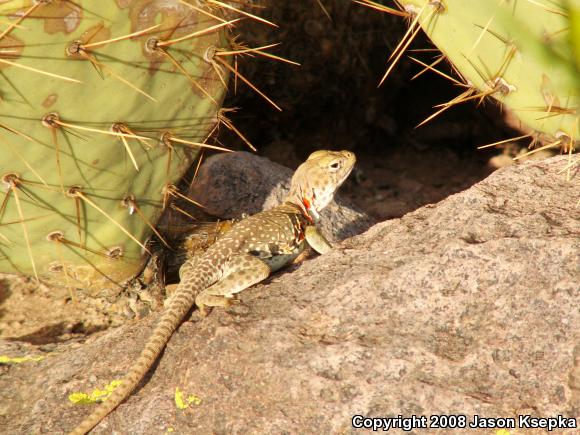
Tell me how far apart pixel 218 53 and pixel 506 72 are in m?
1.86

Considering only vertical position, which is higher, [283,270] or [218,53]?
[218,53]

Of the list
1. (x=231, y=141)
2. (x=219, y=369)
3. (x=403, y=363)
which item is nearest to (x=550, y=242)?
(x=403, y=363)

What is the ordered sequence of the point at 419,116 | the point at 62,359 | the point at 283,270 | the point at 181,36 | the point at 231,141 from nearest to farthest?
1. the point at 181,36
2. the point at 62,359
3. the point at 283,270
4. the point at 231,141
5. the point at 419,116

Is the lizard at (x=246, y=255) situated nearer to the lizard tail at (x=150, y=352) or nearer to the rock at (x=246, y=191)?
the lizard tail at (x=150, y=352)

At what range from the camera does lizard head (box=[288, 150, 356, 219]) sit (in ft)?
18.6

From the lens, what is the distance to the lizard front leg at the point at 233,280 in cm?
434

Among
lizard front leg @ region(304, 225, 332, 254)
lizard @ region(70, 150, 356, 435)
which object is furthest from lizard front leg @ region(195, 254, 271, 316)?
lizard front leg @ region(304, 225, 332, 254)

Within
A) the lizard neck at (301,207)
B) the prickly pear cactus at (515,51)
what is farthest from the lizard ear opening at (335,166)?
the prickly pear cactus at (515,51)

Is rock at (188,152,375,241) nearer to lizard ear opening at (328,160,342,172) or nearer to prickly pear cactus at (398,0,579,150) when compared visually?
lizard ear opening at (328,160,342,172)

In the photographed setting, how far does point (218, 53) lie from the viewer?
4418 millimetres

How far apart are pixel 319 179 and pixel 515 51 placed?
6.53 ft

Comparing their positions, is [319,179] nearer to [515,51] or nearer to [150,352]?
[515,51]

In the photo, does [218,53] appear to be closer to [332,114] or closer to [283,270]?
[283,270]

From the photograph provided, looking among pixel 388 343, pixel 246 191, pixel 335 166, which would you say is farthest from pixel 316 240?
pixel 388 343
